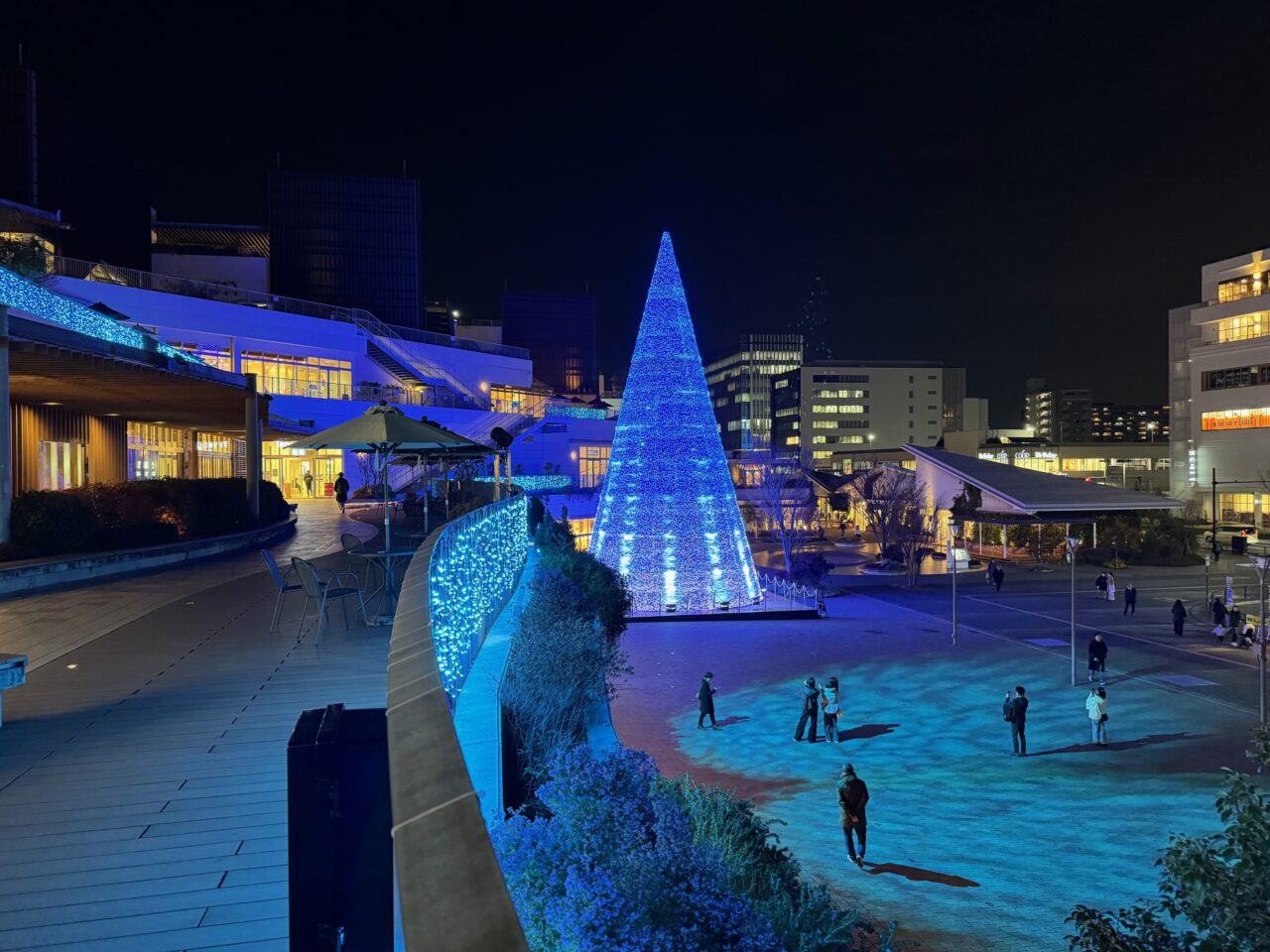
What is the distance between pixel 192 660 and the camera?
6621 millimetres

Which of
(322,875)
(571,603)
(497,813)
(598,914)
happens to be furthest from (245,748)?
(571,603)

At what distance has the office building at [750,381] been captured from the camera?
455 feet

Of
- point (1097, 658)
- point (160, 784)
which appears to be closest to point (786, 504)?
point (1097, 658)

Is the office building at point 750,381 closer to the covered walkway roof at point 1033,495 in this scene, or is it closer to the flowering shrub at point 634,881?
the covered walkway roof at point 1033,495

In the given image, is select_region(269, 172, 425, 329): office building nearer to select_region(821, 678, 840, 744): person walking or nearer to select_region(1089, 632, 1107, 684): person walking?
select_region(821, 678, 840, 744): person walking

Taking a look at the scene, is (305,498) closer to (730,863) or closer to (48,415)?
(48,415)

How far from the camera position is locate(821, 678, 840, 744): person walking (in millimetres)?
12414

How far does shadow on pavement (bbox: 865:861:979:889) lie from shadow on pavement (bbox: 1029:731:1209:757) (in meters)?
4.42

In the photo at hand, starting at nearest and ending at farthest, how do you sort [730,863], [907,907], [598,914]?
[598,914] → [730,863] → [907,907]

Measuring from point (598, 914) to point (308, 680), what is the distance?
11.3 ft

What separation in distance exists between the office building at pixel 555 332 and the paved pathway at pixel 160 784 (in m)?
81.9

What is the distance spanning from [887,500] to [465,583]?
32.1 metres

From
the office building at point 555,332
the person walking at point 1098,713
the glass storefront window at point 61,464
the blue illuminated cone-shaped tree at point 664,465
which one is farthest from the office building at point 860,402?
the person walking at point 1098,713

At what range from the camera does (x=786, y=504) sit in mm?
42281
